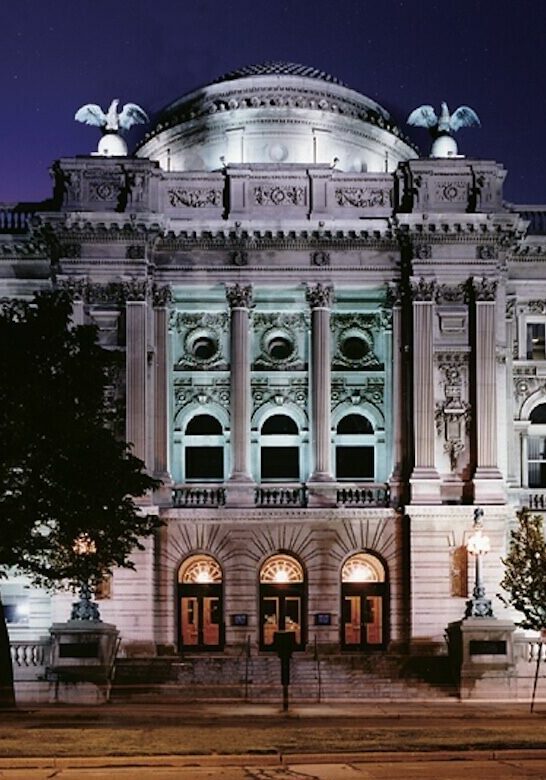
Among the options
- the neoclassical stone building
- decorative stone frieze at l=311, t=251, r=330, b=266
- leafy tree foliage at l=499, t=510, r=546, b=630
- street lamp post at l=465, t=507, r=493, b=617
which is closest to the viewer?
leafy tree foliage at l=499, t=510, r=546, b=630

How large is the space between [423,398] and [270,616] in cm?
1038

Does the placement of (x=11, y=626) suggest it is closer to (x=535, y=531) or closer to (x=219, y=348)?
(x=219, y=348)

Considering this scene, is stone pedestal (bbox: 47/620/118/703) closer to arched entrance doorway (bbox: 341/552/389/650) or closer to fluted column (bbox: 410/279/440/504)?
arched entrance doorway (bbox: 341/552/389/650)

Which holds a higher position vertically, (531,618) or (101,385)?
(101,385)

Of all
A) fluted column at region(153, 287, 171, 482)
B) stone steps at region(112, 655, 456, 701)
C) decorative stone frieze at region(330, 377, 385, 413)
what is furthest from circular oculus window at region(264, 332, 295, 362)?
stone steps at region(112, 655, 456, 701)

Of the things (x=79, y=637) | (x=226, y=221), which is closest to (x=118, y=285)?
(x=226, y=221)

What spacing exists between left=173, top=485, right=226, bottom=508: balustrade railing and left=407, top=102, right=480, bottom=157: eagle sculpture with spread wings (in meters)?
17.6

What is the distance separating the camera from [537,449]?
5350 cm

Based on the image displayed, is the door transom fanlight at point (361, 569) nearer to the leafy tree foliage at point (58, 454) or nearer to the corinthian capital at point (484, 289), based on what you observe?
the corinthian capital at point (484, 289)

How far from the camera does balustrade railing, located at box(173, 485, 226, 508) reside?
50188mm

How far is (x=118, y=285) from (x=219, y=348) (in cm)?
497

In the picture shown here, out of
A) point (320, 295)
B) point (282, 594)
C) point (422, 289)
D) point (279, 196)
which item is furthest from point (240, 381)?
point (282, 594)

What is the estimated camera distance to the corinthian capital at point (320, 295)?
51406mm

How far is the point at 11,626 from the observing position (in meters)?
49.7
